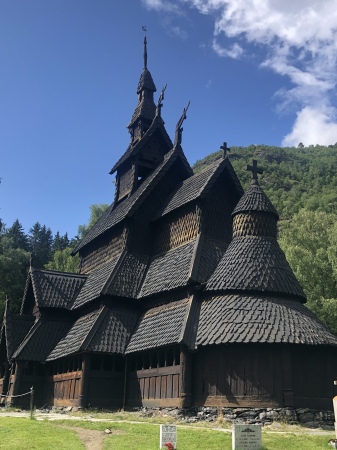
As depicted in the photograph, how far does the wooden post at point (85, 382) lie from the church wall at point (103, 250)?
275 inches

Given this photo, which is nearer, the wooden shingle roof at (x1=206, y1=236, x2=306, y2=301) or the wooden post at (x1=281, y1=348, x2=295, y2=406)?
the wooden post at (x1=281, y1=348, x2=295, y2=406)

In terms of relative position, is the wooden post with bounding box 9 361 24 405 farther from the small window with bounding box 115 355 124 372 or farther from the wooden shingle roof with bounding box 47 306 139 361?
the small window with bounding box 115 355 124 372

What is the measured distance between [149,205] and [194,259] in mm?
6836

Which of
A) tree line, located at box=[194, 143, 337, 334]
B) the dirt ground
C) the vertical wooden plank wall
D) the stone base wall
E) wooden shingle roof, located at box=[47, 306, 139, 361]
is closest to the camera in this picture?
the dirt ground

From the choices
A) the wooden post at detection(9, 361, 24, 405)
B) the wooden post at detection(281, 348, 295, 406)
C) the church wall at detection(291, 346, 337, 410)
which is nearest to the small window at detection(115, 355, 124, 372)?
the wooden post at detection(9, 361, 24, 405)

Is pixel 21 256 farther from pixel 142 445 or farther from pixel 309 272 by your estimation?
pixel 142 445

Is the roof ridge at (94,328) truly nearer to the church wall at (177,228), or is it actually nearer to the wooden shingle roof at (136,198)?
the church wall at (177,228)

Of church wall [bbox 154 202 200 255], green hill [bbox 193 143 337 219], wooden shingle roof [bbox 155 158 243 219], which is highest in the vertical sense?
green hill [bbox 193 143 337 219]

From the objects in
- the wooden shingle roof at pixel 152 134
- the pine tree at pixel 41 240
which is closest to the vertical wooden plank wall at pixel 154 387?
the wooden shingle roof at pixel 152 134

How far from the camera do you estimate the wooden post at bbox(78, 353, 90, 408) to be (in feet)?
74.2

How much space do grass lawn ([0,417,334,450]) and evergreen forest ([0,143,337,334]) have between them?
18.4 metres

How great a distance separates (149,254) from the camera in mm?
28000

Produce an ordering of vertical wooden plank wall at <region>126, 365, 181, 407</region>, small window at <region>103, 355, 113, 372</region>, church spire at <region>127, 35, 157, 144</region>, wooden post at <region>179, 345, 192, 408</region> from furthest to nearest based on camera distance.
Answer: church spire at <region>127, 35, 157, 144</region> < small window at <region>103, 355, 113, 372</region> < vertical wooden plank wall at <region>126, 365, 181, 407</region> < wooden post at <region>179, 345, 192, 408</region>

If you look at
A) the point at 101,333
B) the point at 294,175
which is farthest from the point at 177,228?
the point at 294,175
